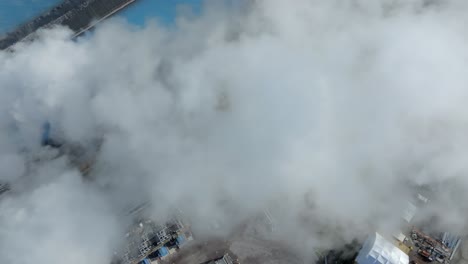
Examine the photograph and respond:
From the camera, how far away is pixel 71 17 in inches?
1169

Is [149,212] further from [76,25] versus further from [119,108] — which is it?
[76,25]

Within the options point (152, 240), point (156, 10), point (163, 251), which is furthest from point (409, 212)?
point (156, 10)

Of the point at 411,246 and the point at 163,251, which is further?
the point at 411,246

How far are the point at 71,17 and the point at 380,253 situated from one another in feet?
97.1

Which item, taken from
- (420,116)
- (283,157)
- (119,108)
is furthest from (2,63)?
(420,116)

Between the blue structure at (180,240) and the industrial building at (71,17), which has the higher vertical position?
the industrial building at (71,17)

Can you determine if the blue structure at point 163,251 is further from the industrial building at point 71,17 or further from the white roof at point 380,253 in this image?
the industrial building at point 71,17

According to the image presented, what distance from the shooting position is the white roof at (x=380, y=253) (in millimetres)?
22641

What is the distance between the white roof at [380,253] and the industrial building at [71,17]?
2683 centimetres

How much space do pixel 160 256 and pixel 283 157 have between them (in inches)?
420

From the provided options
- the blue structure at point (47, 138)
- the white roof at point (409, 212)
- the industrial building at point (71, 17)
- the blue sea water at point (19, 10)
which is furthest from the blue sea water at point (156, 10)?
the white roof at point (409, 212)

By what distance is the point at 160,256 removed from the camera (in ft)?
78.2

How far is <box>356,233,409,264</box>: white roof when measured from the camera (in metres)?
22.6

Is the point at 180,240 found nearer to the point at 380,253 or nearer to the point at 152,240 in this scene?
the point at 152,240
